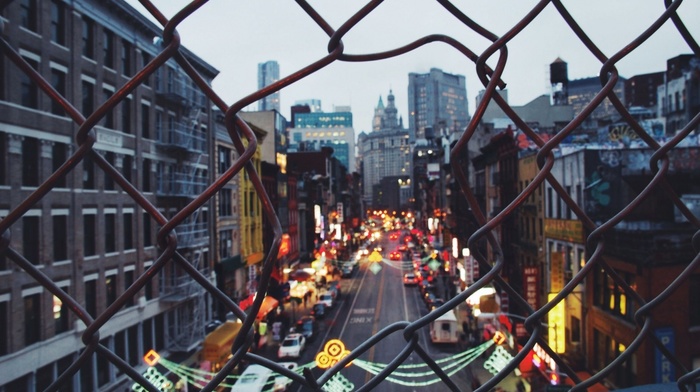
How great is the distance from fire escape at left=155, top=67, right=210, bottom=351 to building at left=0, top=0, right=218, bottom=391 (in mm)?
68

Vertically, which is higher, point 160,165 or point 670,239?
point 160,165

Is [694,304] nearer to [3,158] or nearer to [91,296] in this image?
[91,296]

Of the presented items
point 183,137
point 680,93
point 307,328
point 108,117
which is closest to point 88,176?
point 108,117

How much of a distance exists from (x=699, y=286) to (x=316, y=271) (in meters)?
44.9

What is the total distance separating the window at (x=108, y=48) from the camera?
842 inches

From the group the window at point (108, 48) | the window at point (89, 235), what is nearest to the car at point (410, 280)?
the window at point (89, 235)

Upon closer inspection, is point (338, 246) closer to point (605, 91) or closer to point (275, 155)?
point (275, 155)

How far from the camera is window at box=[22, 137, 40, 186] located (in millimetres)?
16816

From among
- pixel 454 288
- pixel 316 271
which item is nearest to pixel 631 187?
pixel 454 288

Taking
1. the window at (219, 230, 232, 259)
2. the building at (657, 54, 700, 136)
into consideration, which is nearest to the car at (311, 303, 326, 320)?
the window at (219, 230, 232, 259)

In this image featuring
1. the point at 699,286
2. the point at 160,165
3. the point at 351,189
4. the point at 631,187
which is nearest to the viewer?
the point at 699,286

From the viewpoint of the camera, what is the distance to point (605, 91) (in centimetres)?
198

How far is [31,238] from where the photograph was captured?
17344 millimetres

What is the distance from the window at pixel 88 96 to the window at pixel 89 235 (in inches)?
144
